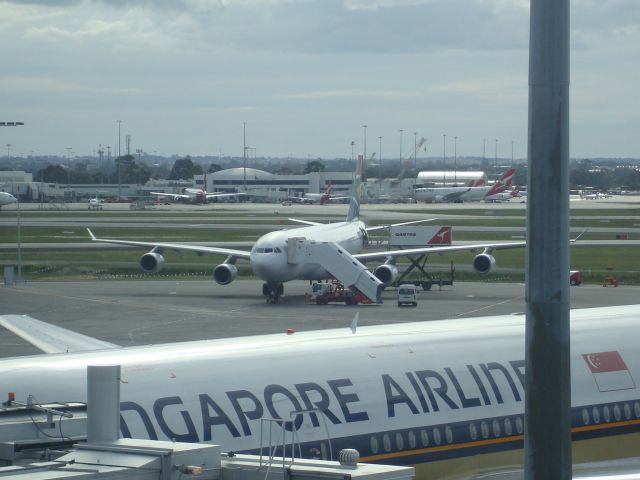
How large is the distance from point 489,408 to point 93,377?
990cm

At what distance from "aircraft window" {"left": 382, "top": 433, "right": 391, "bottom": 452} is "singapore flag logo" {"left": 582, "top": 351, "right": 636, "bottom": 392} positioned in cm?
482

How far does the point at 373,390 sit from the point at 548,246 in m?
9.82

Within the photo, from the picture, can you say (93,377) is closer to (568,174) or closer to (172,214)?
(568,174)

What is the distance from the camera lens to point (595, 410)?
19.6 metres

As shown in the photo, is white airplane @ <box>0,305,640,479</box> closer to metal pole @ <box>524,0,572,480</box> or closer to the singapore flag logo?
the singapore flag logo

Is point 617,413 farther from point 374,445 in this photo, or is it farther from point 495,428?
point 374,445

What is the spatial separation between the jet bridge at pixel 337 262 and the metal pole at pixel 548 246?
48.5 meters

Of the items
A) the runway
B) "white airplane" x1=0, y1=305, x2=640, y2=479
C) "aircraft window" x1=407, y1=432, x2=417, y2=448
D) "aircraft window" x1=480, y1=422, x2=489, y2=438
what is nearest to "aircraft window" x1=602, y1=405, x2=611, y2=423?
"white airplane" x1=0, y1=305, x2=640, y2=479

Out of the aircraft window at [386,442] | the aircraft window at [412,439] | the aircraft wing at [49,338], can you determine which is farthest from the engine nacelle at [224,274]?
the aircraft window at [386,442]

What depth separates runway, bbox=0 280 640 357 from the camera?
46844 millimetres

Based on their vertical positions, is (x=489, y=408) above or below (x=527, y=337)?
below

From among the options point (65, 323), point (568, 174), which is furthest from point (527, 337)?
point (65, 323)

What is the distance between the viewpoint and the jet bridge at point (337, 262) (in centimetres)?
5675

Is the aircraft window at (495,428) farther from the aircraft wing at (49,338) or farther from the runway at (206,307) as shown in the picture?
the runway at (206,307)
